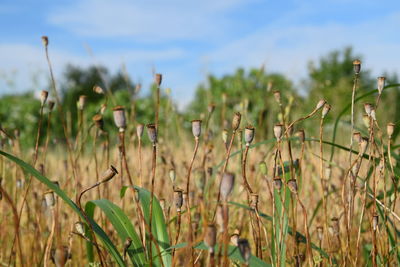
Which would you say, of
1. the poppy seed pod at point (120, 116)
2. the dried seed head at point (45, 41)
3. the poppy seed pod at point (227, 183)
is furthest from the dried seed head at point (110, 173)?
the dried seed head at point (45, 41)

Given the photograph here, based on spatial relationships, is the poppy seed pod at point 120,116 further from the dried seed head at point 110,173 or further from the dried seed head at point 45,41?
the dried seed head at point 45,41

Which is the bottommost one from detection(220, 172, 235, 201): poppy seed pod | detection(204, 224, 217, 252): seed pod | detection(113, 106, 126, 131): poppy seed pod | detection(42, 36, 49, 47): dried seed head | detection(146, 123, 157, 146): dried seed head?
detection(204, 224, 217, 252): seed pod

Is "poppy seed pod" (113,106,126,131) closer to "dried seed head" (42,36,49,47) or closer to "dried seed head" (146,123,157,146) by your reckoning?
"dried seed head" (146,123,157,146)

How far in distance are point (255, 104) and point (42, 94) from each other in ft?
29.7

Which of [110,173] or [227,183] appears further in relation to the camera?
[110,173]

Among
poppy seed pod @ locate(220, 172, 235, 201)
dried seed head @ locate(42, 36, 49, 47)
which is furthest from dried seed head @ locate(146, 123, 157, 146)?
dried seed head @ locate(42, 36, 49, 47)

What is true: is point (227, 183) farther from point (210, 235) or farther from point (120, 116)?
point (120, 116)

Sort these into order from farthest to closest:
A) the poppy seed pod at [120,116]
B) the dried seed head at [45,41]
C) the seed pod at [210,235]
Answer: the dried seed head at [45,41] → the poppy seed pod at [120,116] → the seed pod at [210,235]

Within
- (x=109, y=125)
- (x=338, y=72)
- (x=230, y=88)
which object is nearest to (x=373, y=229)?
(x=109, y=125)

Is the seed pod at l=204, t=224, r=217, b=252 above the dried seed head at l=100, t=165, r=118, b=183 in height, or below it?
below

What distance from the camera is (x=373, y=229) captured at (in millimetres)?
1205

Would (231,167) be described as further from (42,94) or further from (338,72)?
(338,72)

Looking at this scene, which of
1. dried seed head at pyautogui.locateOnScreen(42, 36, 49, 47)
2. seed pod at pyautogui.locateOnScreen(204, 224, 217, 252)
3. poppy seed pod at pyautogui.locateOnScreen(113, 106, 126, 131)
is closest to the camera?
seed pod at pyautogui.locateOnScreen(204, 224, 217, 252)

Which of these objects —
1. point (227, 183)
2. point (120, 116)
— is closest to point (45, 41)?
point (120, 116)
